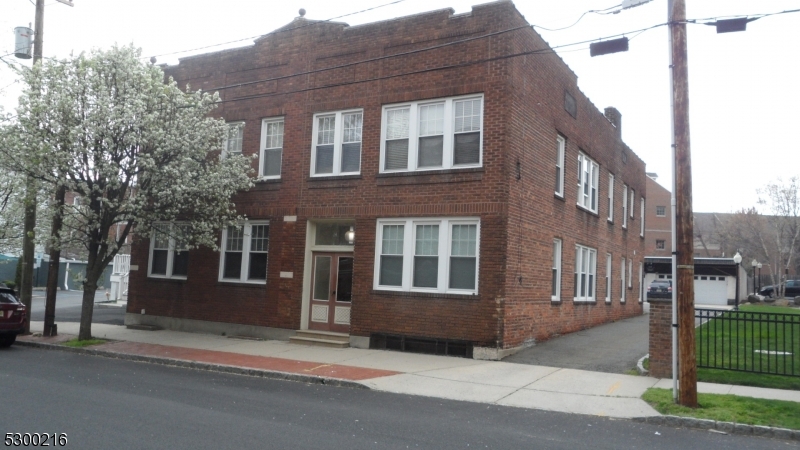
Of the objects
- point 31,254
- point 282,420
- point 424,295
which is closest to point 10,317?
point 31,254

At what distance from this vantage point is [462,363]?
529 inches

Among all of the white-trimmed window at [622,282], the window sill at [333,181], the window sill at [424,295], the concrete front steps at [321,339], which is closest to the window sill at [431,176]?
the window sill at [333,181]

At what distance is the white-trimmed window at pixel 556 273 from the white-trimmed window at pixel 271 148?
25.5 feet

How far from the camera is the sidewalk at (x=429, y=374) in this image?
10078 mm

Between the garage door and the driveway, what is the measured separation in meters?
26.6

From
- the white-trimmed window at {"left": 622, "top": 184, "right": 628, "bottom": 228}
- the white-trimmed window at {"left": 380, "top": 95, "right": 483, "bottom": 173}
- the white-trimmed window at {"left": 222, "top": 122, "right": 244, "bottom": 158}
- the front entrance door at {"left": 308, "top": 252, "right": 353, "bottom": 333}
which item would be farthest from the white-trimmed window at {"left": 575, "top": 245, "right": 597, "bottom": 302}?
the white-trimmed window at {"left": 222, "top": 122, "right": 244, "bottom": 158}

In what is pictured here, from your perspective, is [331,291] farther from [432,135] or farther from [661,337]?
[661,337]

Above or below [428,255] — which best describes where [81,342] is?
below

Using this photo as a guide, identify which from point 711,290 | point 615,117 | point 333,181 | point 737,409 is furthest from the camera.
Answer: point 711,290

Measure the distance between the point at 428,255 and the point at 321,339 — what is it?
348 cm

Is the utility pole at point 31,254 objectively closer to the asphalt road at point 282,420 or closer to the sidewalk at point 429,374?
the sidewalk at point 429,374

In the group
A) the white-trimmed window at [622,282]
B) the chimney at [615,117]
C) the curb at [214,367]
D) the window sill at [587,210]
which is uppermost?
the chimney at [615,117]

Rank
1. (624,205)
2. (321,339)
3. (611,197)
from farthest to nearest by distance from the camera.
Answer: (624,205)
(611,197)
(321,339)

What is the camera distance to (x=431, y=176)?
14.9 meters
